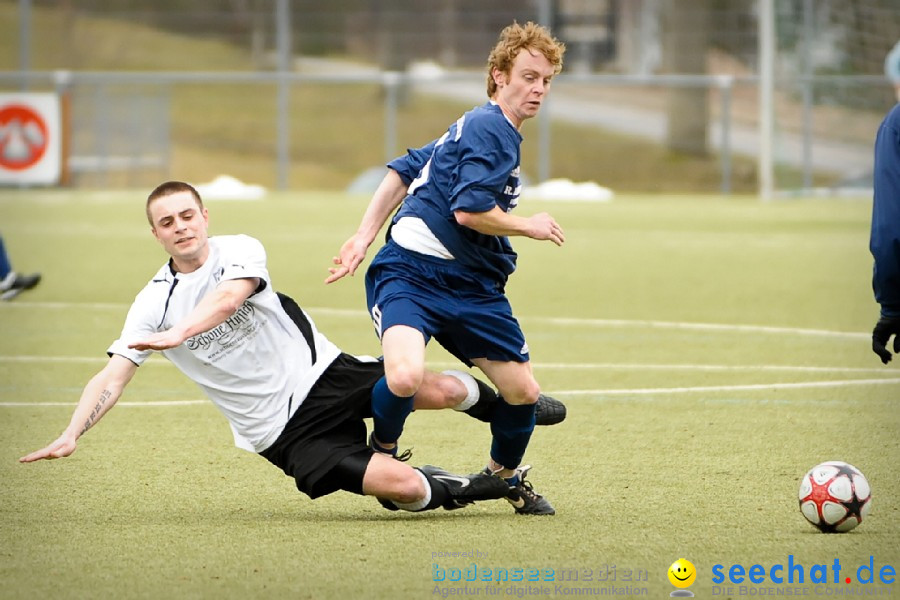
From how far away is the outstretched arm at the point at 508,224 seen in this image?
556 centimetres

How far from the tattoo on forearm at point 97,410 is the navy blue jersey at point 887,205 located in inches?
104

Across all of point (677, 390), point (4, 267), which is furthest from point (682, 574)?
point (4, 267)

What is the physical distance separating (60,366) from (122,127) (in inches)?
869

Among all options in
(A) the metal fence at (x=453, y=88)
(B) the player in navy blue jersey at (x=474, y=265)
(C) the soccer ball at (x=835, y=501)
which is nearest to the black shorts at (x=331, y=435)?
(B) the player in navy blue jersey at (x=474, y=265)

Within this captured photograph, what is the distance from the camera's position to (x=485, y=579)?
475cm

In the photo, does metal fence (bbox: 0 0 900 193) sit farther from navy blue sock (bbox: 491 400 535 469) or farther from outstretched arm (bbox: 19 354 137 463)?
outstretched arm (bbox: 19 354 137 463)

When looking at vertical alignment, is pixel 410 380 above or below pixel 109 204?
above

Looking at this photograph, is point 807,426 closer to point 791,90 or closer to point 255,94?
point 791,90

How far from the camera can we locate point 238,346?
5.76 metres

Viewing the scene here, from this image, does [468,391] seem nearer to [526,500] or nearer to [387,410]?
[387,410]

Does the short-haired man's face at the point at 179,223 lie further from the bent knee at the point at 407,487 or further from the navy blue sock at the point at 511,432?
the navy blue sock at the point at 511,432

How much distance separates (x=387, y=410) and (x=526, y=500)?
1.95ft

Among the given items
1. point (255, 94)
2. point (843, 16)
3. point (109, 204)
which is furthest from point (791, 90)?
point (255, 94)

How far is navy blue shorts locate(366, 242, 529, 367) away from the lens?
5867 mm
